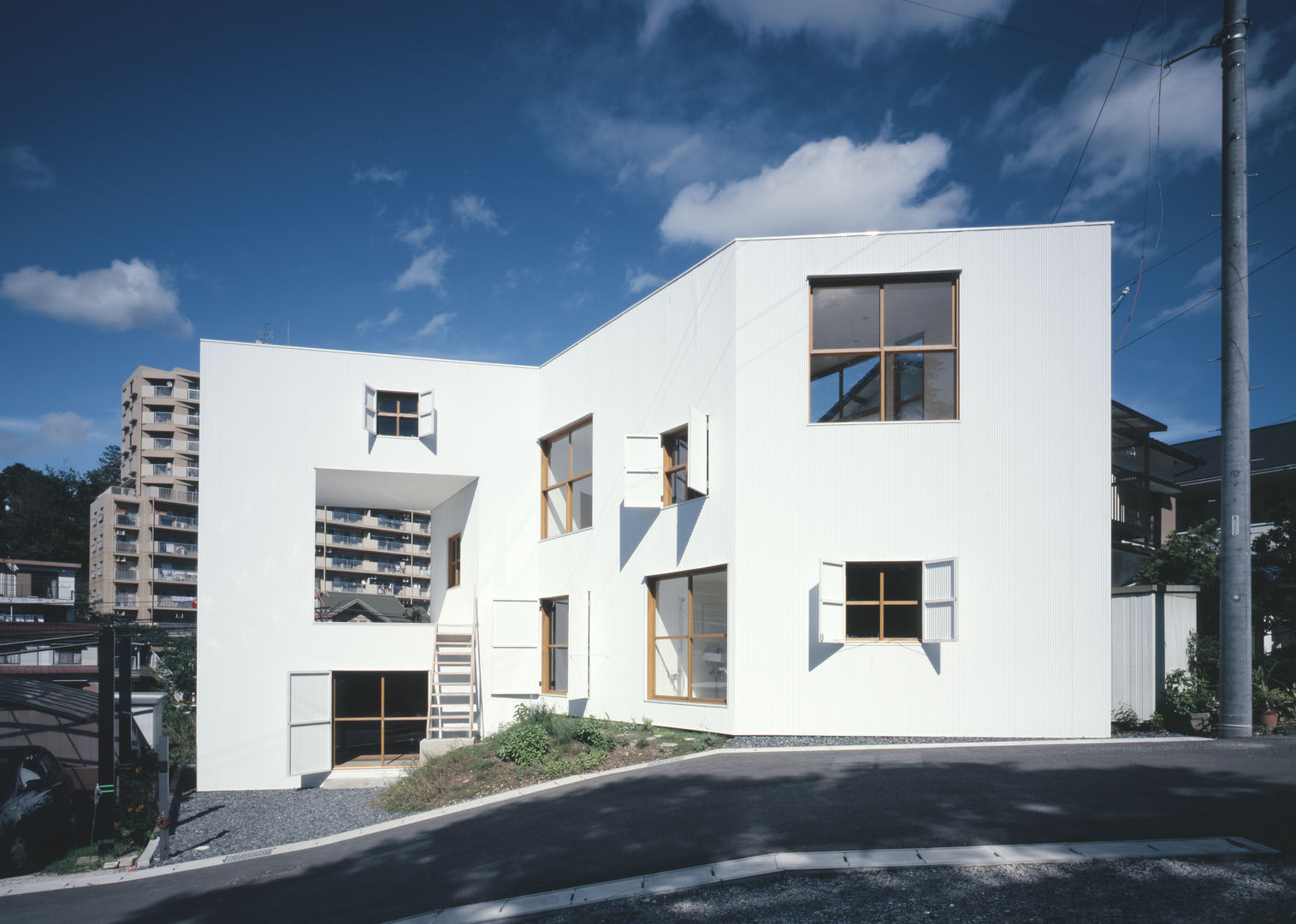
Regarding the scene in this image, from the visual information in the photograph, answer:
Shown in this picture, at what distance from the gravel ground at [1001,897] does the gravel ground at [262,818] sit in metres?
6.78

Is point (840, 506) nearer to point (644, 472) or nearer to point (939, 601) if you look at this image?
point (939, 601)

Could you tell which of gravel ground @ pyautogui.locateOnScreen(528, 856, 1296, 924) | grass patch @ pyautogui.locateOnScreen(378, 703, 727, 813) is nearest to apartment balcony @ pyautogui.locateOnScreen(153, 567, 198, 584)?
grass patch @ pyautogui.locateOnScreen(378, 703, 727, 813)

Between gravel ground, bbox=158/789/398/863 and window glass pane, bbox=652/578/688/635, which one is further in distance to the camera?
window glass pane, bbox=652/578/688/635

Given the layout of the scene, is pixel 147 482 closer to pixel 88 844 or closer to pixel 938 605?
pixel 88 844

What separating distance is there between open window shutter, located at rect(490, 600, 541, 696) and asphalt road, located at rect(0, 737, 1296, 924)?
6513 mm

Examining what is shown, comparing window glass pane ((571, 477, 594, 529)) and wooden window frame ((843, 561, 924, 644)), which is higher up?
window glass pane ((571, 477, 594, 529))

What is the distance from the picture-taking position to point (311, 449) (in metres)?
17.1

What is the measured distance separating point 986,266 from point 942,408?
201 cm

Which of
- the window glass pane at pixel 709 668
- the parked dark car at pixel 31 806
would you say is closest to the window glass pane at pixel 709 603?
the window glass pane at pixel 709 668

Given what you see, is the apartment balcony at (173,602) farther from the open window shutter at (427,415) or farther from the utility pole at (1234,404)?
the utility pole at (1234,404)

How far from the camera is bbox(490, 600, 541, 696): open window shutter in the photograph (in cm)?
1688

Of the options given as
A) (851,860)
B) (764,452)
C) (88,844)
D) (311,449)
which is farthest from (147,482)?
(851,860)

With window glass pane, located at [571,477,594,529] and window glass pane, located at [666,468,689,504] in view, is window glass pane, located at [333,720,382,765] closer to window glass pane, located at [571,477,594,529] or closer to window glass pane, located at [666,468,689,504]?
window glass pane, located at [571,477,594,529]

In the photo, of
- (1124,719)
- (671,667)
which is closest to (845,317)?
(671,667)
